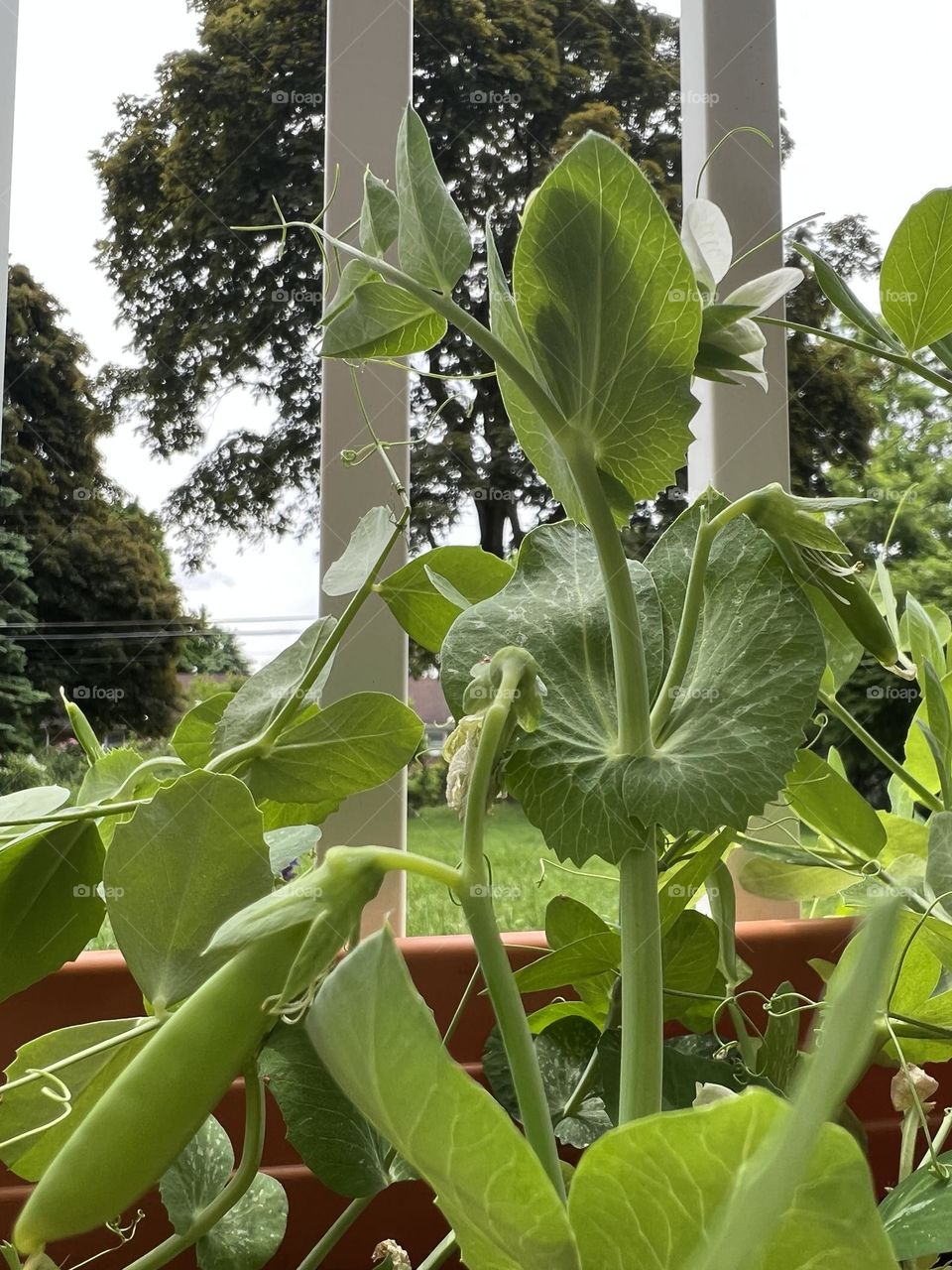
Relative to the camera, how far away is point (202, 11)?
3.96m

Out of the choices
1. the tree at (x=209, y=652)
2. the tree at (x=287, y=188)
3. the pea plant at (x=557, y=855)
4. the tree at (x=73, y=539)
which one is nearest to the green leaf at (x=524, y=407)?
the pea plant at (x=557, y=855)

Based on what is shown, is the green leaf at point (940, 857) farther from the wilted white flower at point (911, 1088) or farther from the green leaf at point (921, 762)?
the green leaf at point (921, 762)

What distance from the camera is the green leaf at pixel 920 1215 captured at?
0.19 meters

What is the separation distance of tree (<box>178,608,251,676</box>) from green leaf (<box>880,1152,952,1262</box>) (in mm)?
2475

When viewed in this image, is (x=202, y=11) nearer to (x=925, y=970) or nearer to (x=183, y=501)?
(x=183, y=501)

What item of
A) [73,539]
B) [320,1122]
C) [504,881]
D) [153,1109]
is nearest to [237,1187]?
[320,1122]

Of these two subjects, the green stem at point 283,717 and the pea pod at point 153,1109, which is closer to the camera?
the pea pod at point 153,1109

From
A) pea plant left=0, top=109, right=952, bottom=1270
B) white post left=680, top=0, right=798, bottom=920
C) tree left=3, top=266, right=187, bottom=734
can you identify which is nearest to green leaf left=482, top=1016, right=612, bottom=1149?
pea plant left=0, top=109, right=952, bottom=1270

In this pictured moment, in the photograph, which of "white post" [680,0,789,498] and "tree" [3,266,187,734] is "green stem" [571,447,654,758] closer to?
"white post" [680,0,789,498]

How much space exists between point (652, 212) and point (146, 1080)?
0.60ft

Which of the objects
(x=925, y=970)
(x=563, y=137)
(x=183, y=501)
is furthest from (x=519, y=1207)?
(x=563, y=137)

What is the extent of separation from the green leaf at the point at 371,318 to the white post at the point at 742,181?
1.02 feet

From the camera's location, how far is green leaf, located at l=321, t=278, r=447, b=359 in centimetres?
27

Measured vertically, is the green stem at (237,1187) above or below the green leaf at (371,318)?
below
